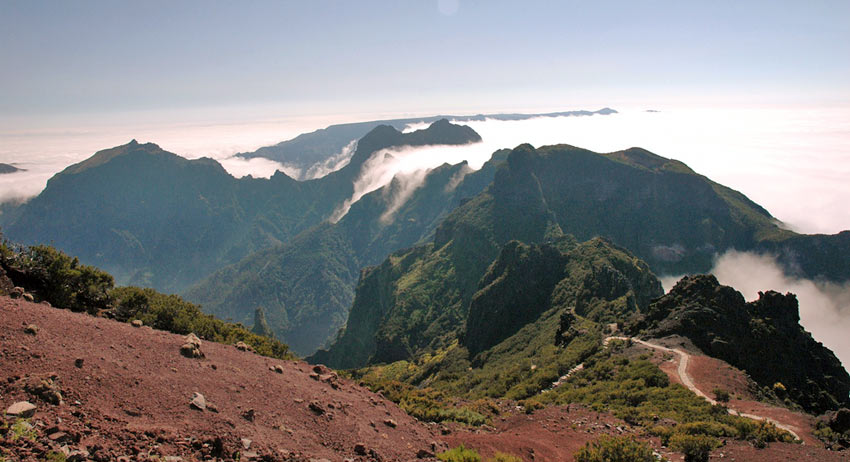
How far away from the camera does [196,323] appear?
35.8 m

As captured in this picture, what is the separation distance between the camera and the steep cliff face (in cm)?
4956

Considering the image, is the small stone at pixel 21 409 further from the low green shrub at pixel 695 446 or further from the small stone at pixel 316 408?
the low green shrub at pixel 695 446

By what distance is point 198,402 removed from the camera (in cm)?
1636

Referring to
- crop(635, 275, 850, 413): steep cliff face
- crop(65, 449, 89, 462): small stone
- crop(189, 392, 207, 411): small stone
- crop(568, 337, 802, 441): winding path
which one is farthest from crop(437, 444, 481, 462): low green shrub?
crop(635, 275, 850, 413): steep cliff face

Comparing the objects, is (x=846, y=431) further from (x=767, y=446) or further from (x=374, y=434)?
(x=374, y=434)

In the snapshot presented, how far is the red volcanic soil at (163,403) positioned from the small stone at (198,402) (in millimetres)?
250

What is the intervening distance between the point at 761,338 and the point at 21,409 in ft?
235

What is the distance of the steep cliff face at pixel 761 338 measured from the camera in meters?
49.6

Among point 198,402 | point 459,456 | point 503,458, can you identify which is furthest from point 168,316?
point 503,458

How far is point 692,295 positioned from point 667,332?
10602mm

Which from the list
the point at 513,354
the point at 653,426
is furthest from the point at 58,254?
the point at 513,354

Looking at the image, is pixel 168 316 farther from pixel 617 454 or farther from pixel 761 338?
pixel 761 338

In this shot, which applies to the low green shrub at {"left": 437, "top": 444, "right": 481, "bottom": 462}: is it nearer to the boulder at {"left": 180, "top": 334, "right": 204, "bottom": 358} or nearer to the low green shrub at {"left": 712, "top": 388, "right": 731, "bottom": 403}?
the boulder at {"left": 180, "top": 334, "right": 204, "bottom": 358}

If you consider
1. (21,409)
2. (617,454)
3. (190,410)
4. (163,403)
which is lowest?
(617,454)
